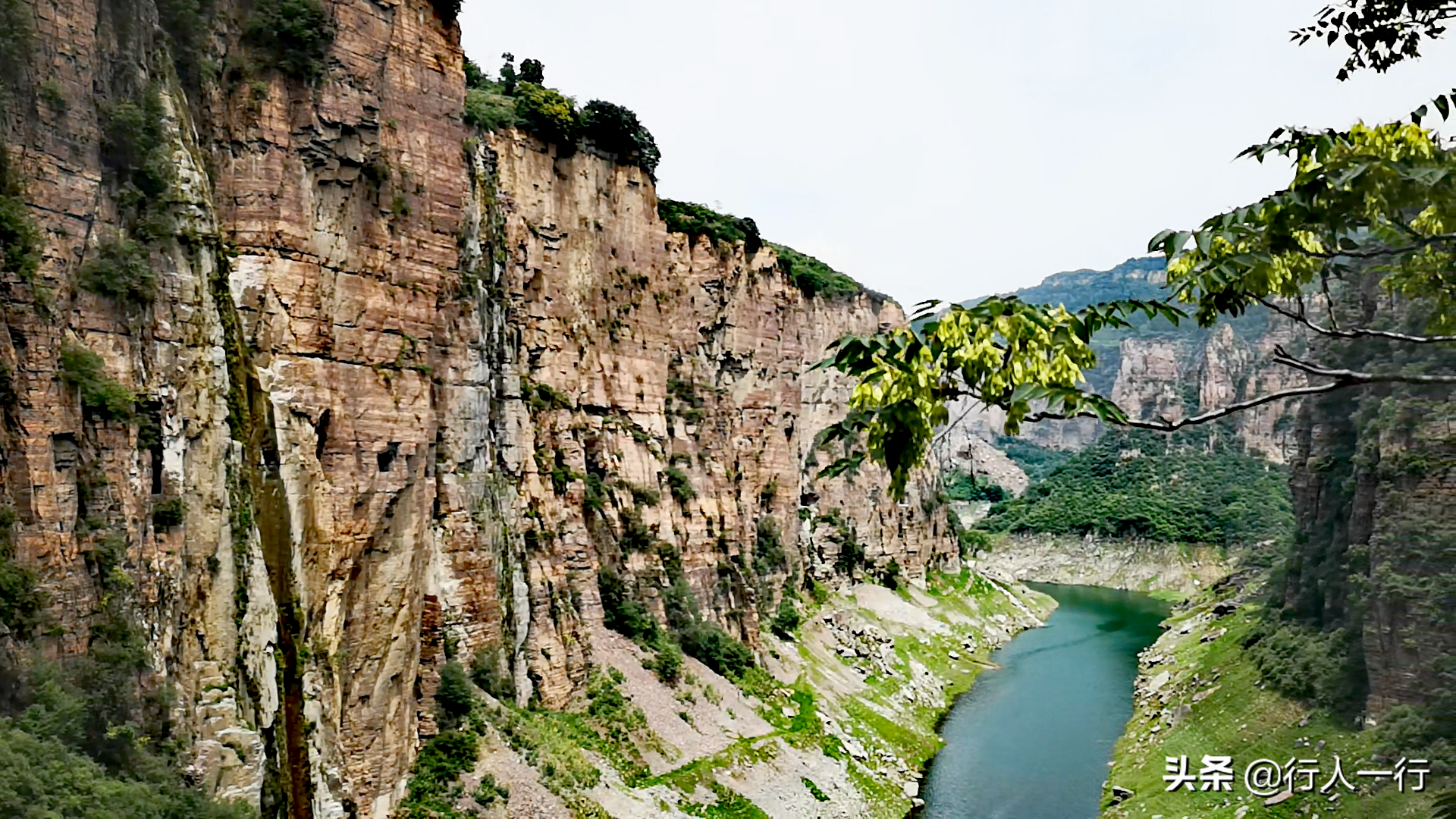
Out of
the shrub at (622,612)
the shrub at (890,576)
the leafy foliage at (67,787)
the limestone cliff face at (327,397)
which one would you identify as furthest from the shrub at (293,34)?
the shrub at (890,576)

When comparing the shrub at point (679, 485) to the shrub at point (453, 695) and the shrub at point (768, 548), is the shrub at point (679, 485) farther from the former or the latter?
the shrub at point (453, 695)

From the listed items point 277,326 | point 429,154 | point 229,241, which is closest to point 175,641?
point 277,326

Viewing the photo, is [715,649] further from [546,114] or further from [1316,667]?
[1316,667]

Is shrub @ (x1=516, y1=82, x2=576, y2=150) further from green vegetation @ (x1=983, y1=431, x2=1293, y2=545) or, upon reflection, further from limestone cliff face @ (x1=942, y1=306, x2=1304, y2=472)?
green vegetation @ (x1=983, y1=431, x2=1293, y2=545)

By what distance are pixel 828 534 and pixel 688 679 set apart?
36.2 m

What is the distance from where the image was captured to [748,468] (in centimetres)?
5647

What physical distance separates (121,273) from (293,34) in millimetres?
8400

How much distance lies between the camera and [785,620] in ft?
184

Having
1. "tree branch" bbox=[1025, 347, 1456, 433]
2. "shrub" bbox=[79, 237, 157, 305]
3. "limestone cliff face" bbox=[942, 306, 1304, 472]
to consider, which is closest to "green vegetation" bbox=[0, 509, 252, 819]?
"shrub" bbox=[79, 237, 157, 305]

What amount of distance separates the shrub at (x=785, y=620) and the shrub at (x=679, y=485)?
43.0 feet

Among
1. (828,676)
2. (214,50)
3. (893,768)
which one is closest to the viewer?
(214,50)

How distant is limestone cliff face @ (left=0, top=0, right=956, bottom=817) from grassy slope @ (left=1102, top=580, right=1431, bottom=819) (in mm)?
22943

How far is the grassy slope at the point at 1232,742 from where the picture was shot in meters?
29.2

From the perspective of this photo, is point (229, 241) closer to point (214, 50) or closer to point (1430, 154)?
point (214, 50)
